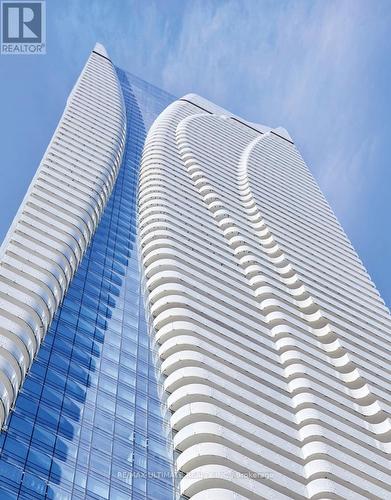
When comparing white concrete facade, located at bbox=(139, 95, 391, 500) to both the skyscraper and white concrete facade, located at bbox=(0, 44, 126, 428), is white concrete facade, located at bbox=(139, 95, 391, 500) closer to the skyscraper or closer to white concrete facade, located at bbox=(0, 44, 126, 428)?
the skyscraper

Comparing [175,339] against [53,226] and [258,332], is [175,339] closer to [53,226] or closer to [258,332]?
[258,332]

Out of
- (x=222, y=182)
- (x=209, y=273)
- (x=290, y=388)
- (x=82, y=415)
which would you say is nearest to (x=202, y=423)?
(x=82, y=415)

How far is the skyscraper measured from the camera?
3928 centimetres

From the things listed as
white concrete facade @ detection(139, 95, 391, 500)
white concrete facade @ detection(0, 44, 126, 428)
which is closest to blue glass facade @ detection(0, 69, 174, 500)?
white concrete facade @ detection(0, 44, 126, 428)

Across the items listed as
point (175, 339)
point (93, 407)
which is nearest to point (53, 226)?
point (175, 339)

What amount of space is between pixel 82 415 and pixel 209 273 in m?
24.1

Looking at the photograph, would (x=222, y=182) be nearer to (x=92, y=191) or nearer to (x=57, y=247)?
(x=92, y=191)

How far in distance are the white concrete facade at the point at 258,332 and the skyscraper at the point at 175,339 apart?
15 cm

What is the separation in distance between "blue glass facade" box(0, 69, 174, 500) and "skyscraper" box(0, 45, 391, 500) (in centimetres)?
11

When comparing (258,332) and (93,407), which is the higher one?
(258,332)

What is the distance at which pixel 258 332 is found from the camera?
5794cm

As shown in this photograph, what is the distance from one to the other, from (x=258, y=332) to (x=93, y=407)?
19689mm

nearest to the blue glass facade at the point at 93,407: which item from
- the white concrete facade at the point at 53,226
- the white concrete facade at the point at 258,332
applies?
the white concrete facade at the point at 53,226

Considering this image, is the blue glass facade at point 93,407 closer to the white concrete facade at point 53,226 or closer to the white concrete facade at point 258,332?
the white concrete facade at point 53,226
